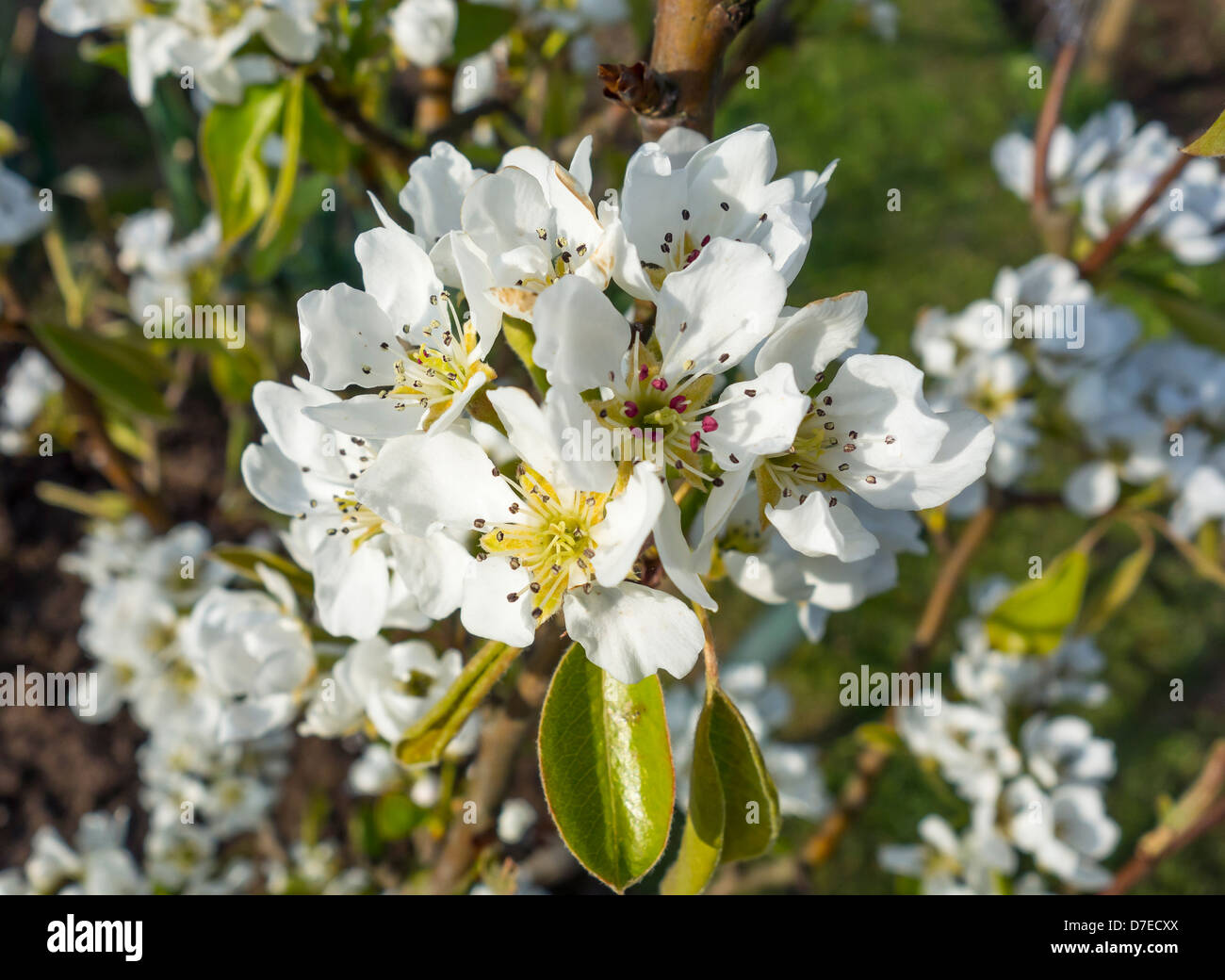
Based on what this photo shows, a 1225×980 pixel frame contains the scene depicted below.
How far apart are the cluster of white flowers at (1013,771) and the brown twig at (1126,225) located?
23.2 inches

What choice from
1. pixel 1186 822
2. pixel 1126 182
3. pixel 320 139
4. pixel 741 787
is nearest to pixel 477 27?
pixel 320 139

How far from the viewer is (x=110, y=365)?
5.36 ft

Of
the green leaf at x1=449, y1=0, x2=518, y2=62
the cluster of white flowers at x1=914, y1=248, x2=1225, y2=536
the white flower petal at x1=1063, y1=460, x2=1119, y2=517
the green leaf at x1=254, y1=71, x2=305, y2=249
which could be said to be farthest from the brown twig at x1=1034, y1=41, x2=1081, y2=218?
the green leaf at x1=254, y1=71, x2=305, y2=249

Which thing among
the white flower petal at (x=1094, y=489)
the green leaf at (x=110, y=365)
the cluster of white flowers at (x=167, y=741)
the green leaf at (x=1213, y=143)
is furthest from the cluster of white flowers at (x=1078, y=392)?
the green leaf at (x=110, y=365)

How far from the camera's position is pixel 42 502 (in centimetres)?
253

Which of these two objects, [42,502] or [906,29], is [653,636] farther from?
[906,29]

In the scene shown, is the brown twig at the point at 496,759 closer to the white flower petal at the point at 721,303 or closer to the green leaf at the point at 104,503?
the white flower petal at the point at 721,303

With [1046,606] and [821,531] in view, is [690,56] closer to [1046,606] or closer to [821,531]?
[821,531]

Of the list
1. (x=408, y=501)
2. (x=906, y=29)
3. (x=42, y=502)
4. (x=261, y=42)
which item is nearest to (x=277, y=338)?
(x=42, y=502)

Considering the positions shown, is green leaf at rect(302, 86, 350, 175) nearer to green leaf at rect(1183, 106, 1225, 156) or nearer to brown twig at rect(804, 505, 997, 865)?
green leaf at rect(1183, 106, 1225, 156)
